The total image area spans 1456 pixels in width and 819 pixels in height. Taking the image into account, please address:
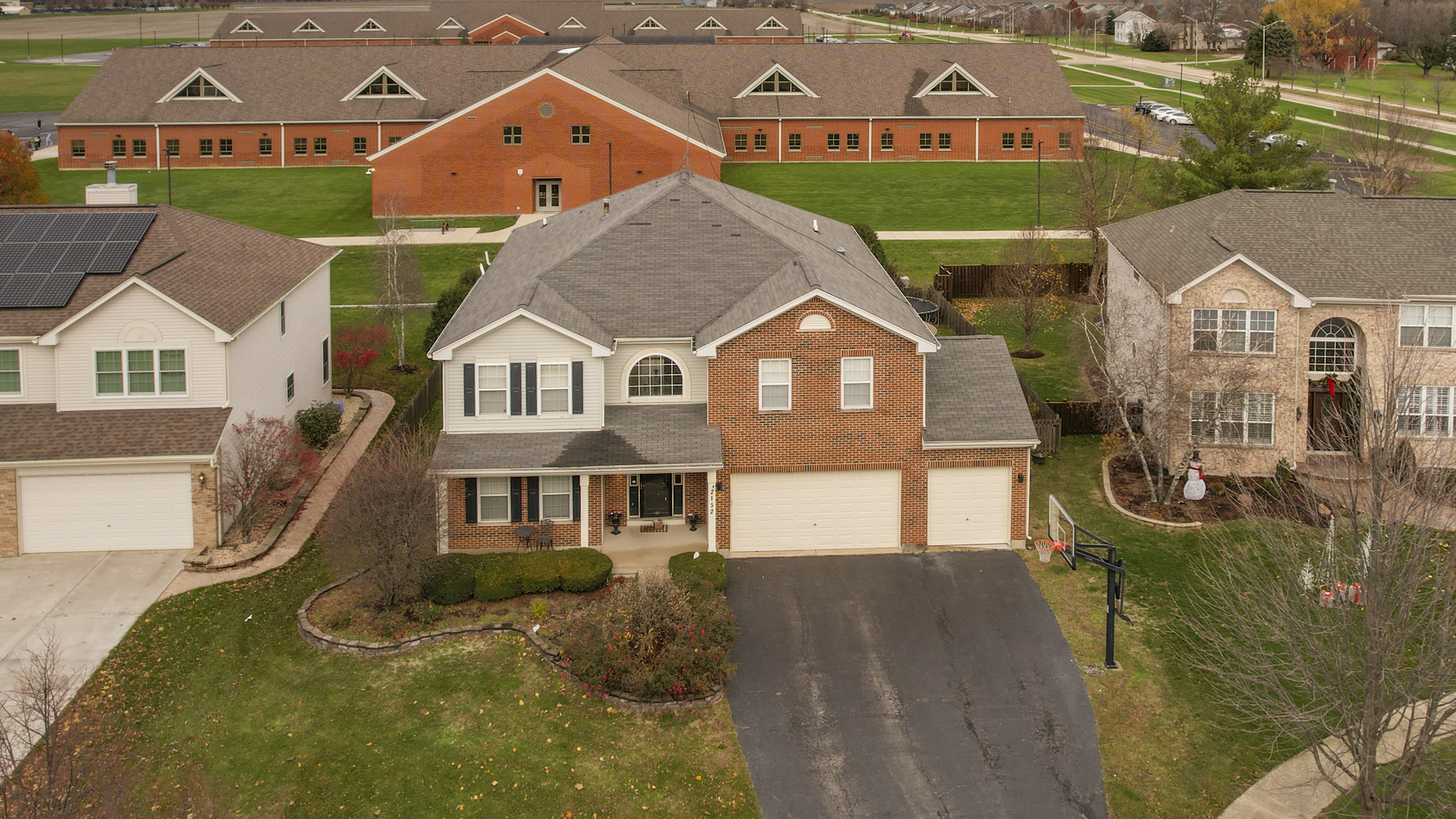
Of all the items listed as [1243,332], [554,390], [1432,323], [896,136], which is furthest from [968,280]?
[896,136]

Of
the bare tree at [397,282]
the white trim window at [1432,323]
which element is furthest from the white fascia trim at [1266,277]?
the bare tree at [397,282]

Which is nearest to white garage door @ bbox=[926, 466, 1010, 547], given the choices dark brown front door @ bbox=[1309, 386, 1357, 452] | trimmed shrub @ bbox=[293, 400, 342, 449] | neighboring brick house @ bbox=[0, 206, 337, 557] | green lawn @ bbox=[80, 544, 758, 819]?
Answer: green lawn @ bbox=[80, 544, 758, 819]

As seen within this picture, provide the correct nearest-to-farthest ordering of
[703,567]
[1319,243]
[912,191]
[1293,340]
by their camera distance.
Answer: [703,567]
[1293,340]
[1319,243]
[912,191]

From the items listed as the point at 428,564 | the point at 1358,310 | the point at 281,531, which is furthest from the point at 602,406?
the point at 1358,310

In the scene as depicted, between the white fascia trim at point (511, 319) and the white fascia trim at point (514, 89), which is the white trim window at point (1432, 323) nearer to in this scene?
the white fascia trim at point (511, 319)

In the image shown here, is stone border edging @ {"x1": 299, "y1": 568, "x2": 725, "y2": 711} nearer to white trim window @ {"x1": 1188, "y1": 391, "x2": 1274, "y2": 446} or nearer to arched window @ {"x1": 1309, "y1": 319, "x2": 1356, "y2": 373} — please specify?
white trim window @ {"x1": 1188, "y1": 391, "x2": 1274, "y2": 446}

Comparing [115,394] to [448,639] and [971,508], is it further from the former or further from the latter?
[971,508]
